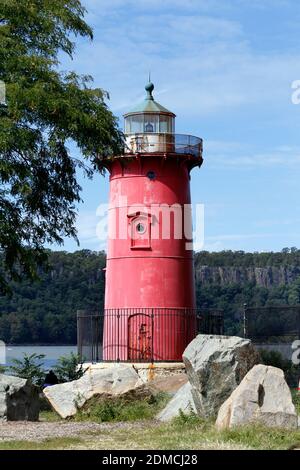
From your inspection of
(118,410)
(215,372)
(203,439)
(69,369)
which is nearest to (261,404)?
(203,439)

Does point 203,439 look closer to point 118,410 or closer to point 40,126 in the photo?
point 118,410

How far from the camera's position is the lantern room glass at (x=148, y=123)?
114 ft

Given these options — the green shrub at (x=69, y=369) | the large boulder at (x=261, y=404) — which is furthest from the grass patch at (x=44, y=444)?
the green shrub at (x=69, y=369)

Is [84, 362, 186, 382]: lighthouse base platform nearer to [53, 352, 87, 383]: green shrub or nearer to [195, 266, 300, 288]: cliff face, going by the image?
[53, 352, 87, 383]: green shrub

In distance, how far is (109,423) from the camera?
19906mm

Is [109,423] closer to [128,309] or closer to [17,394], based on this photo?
[17,394]

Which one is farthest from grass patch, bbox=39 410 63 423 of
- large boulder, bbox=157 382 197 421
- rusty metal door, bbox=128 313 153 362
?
rusty metal door, bbox=128 313 153 362

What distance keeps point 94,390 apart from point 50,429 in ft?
12.7

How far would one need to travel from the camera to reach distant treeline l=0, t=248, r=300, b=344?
97.0 m

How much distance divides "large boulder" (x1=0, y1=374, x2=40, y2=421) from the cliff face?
8619 cm

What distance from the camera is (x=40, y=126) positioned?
24734 mm

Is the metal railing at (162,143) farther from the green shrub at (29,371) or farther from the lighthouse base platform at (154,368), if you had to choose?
the green shrub at (29,371)
